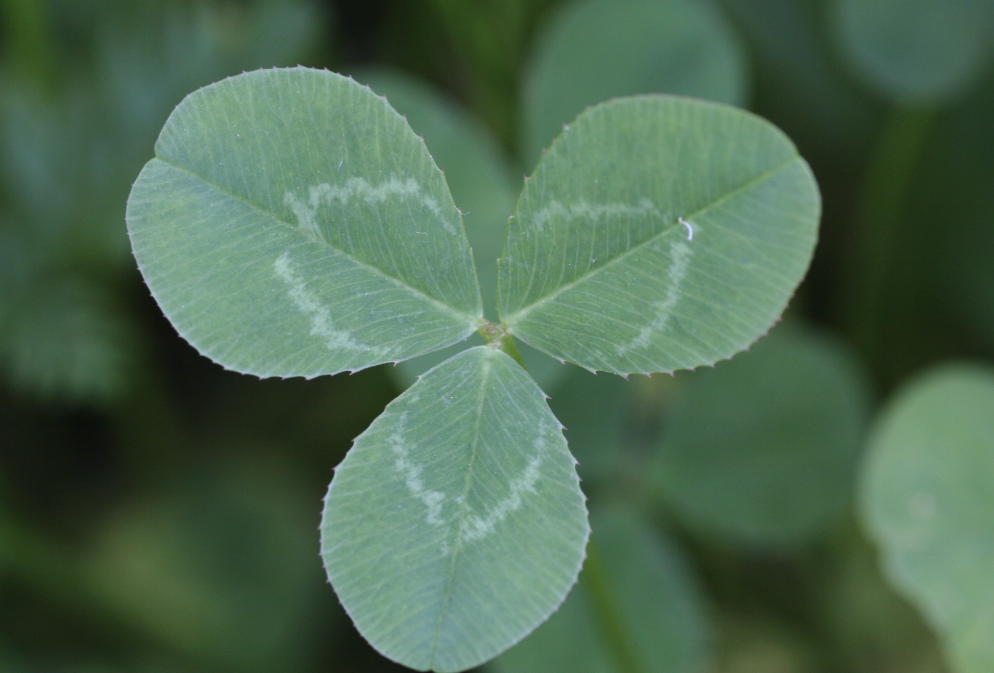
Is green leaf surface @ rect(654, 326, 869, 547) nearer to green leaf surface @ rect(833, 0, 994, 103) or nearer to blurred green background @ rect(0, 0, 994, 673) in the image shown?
blurred green background @ rect(0, 0, 994, 673)

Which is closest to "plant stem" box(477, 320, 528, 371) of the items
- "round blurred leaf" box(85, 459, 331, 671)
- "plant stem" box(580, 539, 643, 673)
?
"plant stem" box(580, 539, 643, 673)

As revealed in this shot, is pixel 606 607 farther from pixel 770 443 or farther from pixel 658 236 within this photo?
pixel 770 443

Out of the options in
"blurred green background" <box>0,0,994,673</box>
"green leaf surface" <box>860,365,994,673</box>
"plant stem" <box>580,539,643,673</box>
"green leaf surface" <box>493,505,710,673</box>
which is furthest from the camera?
"blurred green background" <box>0,0,994,673</box>

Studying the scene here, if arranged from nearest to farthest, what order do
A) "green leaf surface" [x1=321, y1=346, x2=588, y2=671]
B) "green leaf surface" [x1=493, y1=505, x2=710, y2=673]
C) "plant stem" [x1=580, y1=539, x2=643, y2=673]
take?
1. "green leaf surface" [x1=321, y1=346, x2=588, y2=671]
2. "plant stem" [x1=580, y1=539, x2=643, y2=673]
3. "green leaf surface" [x1=493, y1=505, x2=710, y2=673]

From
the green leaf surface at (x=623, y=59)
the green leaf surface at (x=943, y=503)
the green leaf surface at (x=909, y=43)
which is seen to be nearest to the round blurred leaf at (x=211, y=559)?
the green leaf surface at (x=623, y=59)

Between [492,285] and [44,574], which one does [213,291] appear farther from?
[44,574]
